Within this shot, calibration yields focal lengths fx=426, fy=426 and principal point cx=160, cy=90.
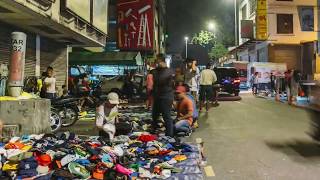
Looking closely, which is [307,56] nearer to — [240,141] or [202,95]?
[202,95]

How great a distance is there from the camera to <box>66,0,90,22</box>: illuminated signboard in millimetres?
16864

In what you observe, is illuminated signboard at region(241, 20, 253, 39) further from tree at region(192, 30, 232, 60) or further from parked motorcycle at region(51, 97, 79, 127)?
parked motorcycle at region(51, 97, 79, 127)

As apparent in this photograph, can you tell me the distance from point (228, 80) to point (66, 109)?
13.9 m

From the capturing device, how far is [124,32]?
1331 inches

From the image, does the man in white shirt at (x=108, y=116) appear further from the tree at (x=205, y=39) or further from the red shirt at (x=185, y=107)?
the tree at (x=205, y=39)

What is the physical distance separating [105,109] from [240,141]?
3.57 metres

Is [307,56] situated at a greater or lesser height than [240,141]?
greater

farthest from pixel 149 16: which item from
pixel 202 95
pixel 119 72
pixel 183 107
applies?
pixel 183 107

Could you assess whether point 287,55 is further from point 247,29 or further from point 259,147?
point 259,147

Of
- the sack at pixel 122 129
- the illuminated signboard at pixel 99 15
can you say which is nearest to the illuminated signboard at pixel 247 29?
the illuminated signboard at pixel 99 15

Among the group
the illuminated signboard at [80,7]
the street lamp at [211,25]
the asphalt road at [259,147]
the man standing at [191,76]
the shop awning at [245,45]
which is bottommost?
the asphalt road at [259,147]

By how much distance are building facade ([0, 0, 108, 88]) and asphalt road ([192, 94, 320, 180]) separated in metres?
6.28

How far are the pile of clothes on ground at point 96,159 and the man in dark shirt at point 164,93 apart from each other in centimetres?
130

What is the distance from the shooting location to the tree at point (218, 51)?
59719mm
